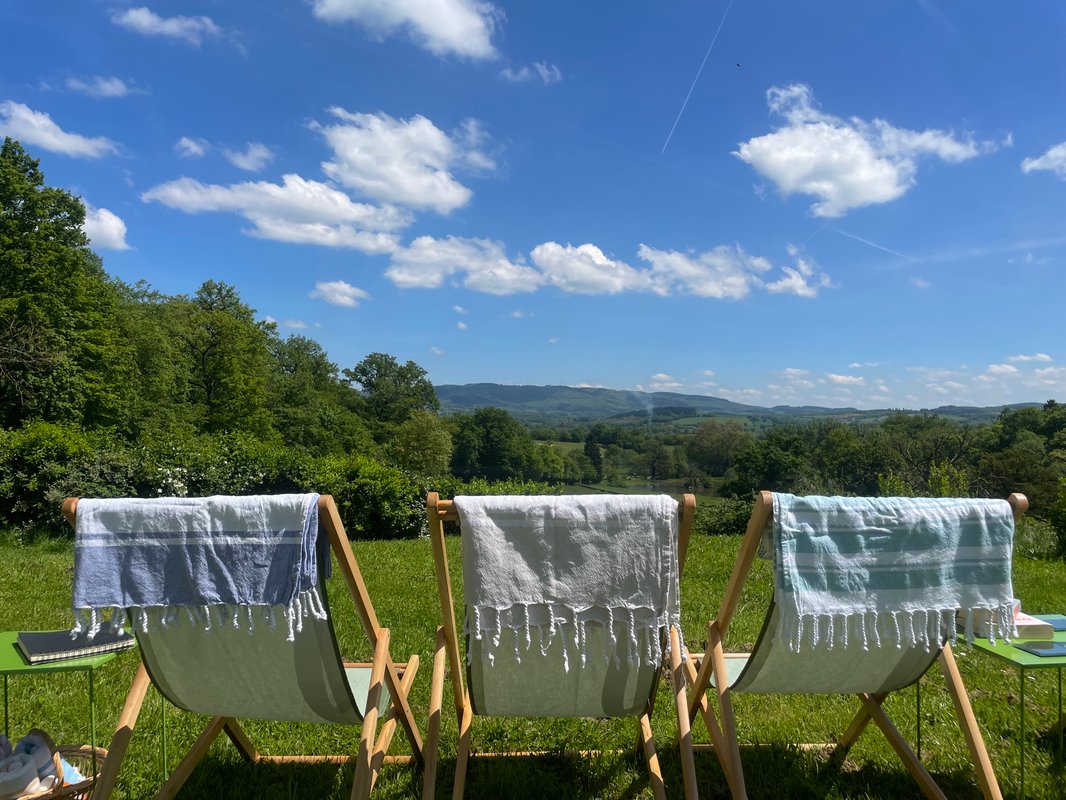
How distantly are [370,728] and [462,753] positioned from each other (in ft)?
1.15

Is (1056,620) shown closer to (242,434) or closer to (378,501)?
(378,501)

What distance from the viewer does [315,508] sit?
1591 millimetres

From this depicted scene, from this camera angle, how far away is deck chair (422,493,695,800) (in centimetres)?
164

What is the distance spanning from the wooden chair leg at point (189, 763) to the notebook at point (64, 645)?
0.38m

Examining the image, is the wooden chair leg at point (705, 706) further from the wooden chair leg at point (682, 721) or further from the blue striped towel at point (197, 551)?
the blue striped towel at point (197, 551)

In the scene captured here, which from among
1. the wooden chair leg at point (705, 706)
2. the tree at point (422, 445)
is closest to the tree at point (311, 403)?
the tree at point (422, 445)

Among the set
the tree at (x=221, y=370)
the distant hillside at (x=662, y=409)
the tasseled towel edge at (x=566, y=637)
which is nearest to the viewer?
the tasseled towel edge at (x=566, y=637)

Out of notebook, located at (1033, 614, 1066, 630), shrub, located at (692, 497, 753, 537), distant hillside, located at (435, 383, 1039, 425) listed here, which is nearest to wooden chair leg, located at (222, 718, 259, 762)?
notebook, located at (1033, 614, 1066, 630)

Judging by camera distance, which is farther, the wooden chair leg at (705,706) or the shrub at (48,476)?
the shrub at (48,476)

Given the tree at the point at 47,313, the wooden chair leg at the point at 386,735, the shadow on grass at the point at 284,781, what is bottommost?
the shadow on grass at the point at 284,781

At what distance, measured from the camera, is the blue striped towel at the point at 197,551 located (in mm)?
1579

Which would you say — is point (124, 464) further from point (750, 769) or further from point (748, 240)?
point (748, 240)

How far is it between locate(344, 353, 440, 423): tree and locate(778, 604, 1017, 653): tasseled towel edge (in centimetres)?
3912

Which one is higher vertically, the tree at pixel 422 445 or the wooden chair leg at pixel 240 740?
the wooden chair leg at pixel 240 740
